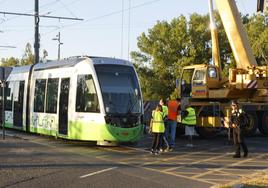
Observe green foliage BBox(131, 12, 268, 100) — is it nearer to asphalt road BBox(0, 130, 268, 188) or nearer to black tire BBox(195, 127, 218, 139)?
black tire BBox(195, 127, 218, 139)

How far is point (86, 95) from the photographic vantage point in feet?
58.2

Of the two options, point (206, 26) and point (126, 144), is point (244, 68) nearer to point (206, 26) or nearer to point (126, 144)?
point (126, 144)

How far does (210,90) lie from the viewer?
912 inches

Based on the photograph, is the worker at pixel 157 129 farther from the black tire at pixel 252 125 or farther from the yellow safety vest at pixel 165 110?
the black tire at pixel 252 125

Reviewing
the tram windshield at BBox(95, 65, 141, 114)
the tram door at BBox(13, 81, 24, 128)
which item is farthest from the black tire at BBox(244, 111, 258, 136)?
the tram door at BBox(13, 81, 24, 128)

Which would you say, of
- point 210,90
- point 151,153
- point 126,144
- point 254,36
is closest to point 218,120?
point 210,90

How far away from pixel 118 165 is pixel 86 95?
4346 millimetres

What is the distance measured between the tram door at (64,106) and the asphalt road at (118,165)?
656mm

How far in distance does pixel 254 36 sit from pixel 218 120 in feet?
93.3

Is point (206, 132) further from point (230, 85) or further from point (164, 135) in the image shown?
point (164, 135)

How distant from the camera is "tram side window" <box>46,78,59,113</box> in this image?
64.8 ft

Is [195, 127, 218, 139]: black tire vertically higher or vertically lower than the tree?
lower

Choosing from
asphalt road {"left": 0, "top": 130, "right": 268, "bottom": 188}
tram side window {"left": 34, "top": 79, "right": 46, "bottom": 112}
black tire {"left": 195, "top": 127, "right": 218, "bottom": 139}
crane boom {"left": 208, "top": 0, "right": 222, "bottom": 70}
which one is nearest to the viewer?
asphalt road {"left": 0, "top": 130, "right": 268, "bottom": 188}

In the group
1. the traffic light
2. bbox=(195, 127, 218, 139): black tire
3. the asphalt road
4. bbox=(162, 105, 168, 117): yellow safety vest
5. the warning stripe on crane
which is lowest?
the asphalt road
